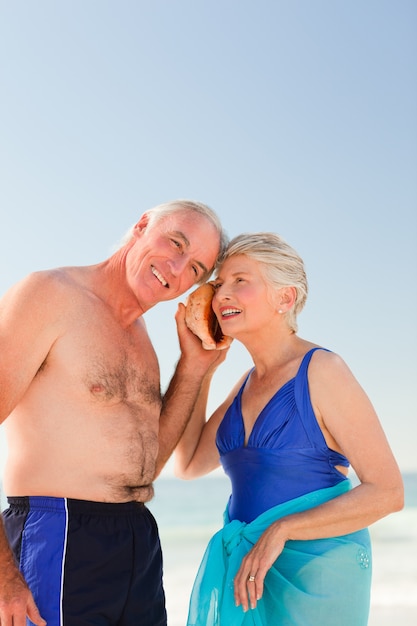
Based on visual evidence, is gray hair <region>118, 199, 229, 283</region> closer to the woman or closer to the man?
the woman

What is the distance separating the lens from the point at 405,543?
60.0 feet

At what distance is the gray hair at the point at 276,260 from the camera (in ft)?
11.7

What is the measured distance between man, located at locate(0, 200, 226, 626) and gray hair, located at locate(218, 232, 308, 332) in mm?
680

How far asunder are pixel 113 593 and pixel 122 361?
3.16 feet

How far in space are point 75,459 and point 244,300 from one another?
1.01 m

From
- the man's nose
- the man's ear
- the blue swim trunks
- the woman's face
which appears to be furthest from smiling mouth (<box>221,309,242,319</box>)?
the blue swim trunks

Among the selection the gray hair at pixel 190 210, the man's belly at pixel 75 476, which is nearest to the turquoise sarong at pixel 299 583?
the man's belly at pixel 75 476

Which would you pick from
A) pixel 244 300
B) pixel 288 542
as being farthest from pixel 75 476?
pixel 244 300

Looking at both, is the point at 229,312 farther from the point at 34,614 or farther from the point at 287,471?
the point at 34,614

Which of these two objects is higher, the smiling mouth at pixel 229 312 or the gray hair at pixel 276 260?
the gray hair at pixel 276 260

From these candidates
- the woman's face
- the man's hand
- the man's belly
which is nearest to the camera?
the man's hand

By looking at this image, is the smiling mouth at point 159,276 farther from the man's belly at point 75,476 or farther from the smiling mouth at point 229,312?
the man's belly at point 75,476

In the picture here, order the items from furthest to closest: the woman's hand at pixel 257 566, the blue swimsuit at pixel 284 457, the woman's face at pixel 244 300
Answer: the woman's face at pixel 244 300
the blue swimsuit at pixel 284 457
the woman's hand at pixel 257 566

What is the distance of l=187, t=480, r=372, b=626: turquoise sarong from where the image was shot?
3141 millimetres
